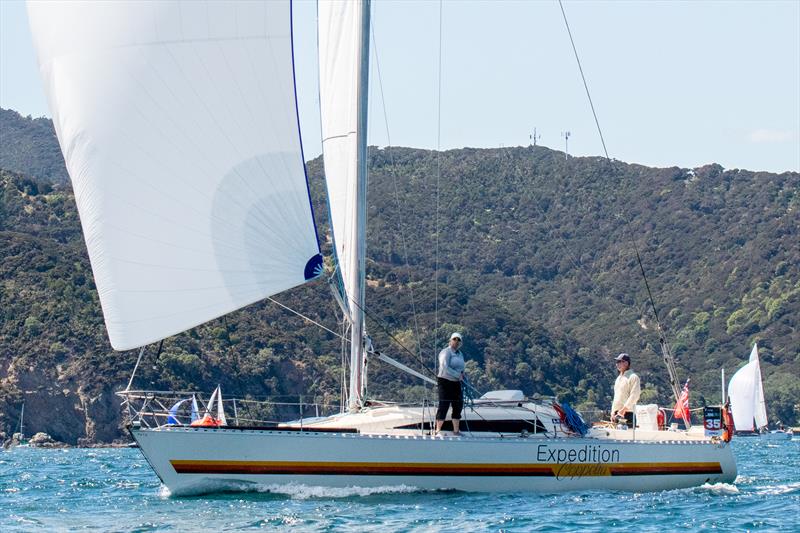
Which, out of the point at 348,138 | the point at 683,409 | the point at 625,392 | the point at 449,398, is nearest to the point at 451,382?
the point at 449,398

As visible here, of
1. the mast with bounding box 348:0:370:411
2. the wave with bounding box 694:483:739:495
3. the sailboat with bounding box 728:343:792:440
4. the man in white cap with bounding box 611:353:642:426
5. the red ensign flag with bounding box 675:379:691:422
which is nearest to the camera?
the mast with bounding box 348:0:370:411

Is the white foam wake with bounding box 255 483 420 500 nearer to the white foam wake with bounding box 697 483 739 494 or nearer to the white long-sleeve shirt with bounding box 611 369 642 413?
the white long-sleeve shirt with bounding box 611 369 642 413

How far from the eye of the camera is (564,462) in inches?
645

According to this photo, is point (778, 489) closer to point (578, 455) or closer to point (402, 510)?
point (578, 455)

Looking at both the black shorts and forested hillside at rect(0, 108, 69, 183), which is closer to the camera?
the black shorts

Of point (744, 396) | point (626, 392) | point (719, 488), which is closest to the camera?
point (719, 488)

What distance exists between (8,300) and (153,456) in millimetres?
37322

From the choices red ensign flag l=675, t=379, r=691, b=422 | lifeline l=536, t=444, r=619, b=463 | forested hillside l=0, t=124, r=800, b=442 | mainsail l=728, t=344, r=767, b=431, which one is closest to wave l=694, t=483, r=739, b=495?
red ensign flag l=675, t=379, r=691, b=422

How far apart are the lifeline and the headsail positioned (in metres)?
2.49

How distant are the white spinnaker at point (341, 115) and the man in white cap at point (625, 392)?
3.99 m

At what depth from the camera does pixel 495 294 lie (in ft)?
299

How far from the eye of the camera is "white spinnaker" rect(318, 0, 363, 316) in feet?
55.9

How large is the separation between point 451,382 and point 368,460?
1449 millimetres

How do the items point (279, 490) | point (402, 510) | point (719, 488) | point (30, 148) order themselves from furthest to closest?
point (30, 148), point (719, 488), point (279, 490), point (402, 510)
